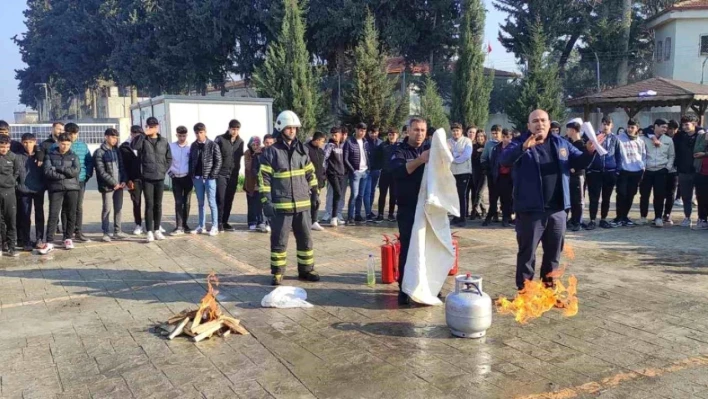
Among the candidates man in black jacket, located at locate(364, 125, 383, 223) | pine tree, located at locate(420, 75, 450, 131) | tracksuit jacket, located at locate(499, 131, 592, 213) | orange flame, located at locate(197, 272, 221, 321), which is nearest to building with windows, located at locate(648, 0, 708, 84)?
pine tree, located at locate(420, 75, 450, 131)

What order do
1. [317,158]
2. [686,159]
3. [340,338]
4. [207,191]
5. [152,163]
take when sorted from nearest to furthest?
[340,338]
[152,163]
[207,191]
[317,158]
[686,159]

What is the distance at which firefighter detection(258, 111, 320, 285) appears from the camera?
23.2ft

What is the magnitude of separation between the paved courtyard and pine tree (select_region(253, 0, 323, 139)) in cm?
1646

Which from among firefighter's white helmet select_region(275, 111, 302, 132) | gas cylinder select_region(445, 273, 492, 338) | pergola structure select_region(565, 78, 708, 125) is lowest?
gas cylinder select_region(445, 273, 492, 338)

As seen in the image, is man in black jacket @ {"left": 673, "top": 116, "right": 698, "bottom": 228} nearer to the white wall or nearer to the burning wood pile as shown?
the burning wood pile

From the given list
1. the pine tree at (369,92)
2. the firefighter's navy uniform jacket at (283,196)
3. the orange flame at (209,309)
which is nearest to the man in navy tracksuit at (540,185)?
the firefighter's navy uniform jacket at (283,196)

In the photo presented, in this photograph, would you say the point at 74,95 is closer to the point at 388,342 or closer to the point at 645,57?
the point at 645,57

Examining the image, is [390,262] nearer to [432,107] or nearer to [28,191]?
[28,191]

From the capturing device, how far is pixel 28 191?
371 inches

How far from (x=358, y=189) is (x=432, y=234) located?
5907 mm

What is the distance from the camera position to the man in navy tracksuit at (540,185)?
5.91 meters

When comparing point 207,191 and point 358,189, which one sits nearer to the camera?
point 207,191

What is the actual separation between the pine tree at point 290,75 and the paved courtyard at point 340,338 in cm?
1646

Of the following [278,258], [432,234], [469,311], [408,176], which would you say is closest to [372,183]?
[278,258]
